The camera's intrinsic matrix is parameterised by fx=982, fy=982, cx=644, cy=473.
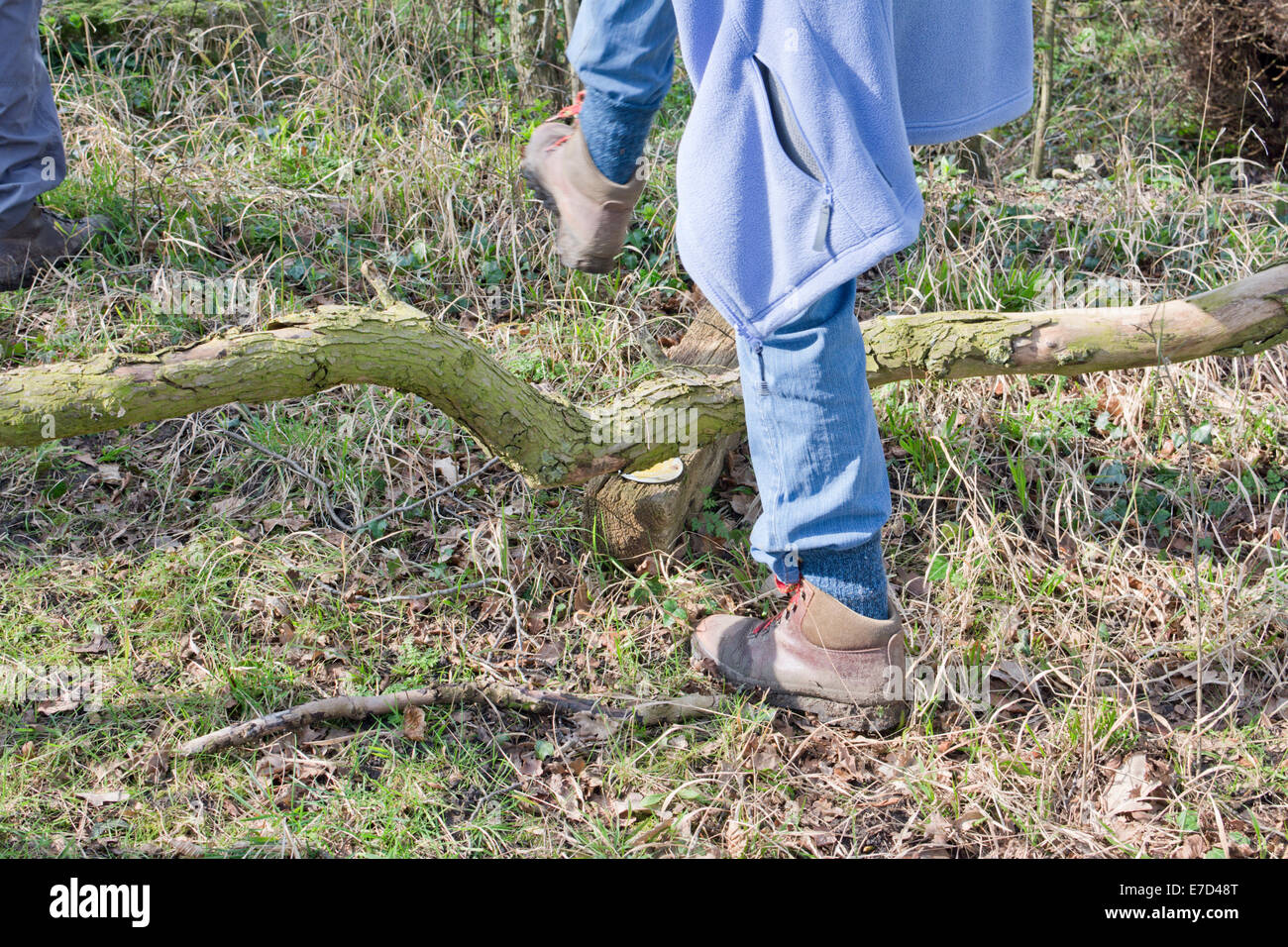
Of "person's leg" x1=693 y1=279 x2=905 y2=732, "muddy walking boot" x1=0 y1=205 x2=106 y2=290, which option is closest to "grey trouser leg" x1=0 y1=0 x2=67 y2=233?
"muddy walking boot" x1=0 y1=205 x2=106 y2=290

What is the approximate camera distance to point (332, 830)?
2113 millimetres

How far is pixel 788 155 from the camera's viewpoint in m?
1.67

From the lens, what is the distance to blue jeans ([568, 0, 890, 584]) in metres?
1.84

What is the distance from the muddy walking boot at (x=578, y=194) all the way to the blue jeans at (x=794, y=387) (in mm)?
88

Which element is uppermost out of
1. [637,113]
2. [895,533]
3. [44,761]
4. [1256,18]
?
[1256,18]

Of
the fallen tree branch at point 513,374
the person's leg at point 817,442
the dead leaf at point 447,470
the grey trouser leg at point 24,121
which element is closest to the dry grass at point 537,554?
the dead leaf at point 447,470

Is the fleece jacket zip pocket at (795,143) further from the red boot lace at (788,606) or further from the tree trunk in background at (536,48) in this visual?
the tree trunk in background at (536,48)

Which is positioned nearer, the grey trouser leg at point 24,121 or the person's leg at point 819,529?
the person's leg at point 819,529

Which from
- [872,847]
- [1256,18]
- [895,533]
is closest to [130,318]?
[895,533]

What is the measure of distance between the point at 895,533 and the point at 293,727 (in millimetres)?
1733

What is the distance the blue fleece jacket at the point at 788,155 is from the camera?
158 centimetres

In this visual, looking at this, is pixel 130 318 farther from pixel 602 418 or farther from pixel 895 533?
pixel 895 533

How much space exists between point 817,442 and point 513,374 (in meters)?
0.87

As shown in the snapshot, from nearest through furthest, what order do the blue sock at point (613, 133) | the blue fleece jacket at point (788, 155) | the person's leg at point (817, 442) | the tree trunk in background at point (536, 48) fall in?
the blue fleece jacket at point (788, 155) → the person's leg at point (817, 442) → the blue sock at point (613, 133) → the tree trunk in background at point (536, 48)
